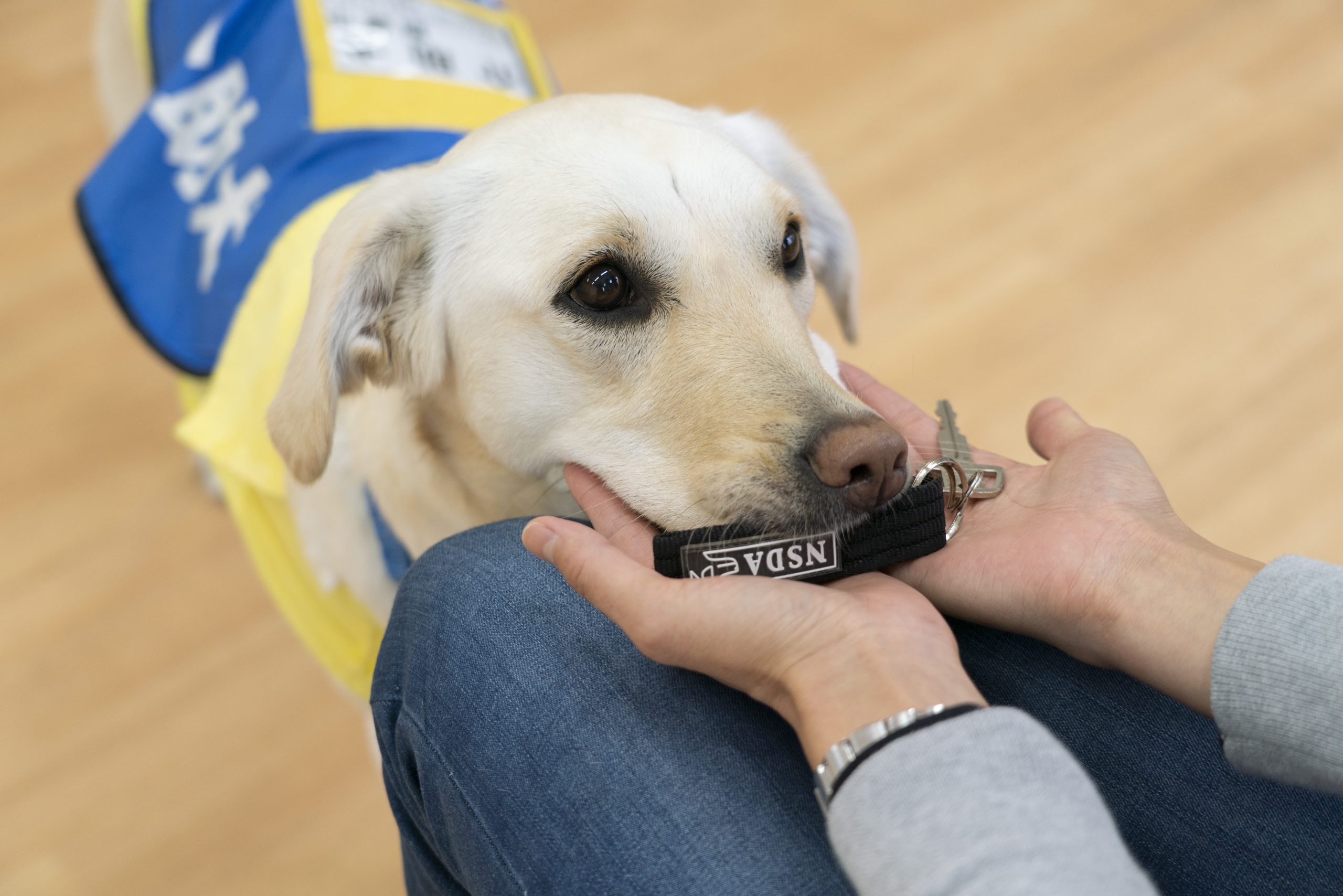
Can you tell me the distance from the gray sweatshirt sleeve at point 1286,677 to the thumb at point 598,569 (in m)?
0.48

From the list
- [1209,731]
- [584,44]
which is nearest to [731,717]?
[1209,731]

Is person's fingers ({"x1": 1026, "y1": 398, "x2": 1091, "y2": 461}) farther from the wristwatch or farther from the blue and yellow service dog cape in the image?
the blue and yellow service dog cape

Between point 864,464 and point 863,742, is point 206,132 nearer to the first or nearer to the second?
point 864,464

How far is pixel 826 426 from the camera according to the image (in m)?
0.95

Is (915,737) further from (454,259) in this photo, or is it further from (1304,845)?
(454,259)

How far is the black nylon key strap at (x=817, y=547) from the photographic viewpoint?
901mm

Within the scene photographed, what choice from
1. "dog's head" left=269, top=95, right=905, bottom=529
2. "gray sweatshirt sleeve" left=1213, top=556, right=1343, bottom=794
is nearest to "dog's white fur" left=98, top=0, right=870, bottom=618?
"dog's head" left=269, top=95, right=905, bottom=529

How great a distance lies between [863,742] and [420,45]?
1540mm

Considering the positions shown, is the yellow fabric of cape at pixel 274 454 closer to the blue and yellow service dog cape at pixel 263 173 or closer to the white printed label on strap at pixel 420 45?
the blue and yellow service dog cape at pixel 263 173

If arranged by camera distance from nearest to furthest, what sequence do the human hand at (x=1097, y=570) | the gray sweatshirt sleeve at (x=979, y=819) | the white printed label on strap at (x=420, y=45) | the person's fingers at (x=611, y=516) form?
1. the gray sweatshirt sleeve at (x=979, y=819)
2. the human hand at (x=1097, y=570)
3. the person's fingers at (x=611, y=516)
4. the white printed label on strap at (x=420, y=45)

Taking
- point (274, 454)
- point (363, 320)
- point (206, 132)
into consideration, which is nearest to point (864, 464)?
point (363, 320)

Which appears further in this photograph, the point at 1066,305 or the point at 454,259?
the point at 1066,305

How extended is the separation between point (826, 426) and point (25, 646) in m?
1.84

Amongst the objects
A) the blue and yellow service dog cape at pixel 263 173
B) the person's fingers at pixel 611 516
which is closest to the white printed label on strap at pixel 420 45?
the blue and yellow service dog cape at pixel 263 173
